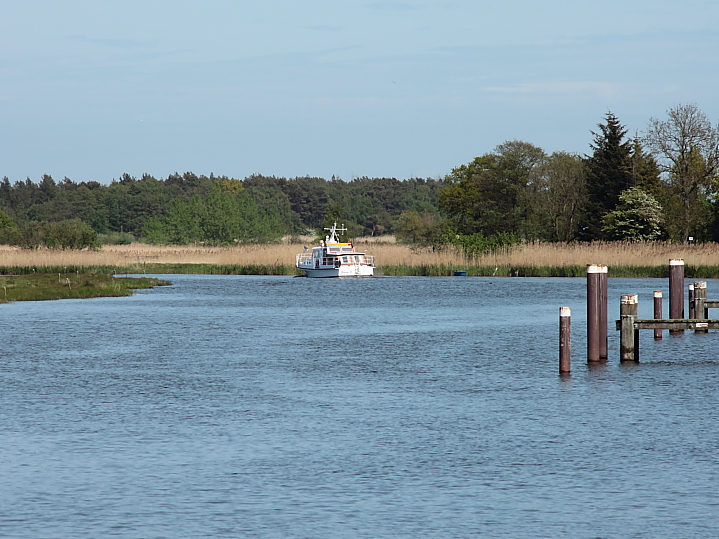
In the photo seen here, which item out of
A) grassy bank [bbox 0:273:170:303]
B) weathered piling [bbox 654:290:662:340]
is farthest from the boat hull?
weathered piling [bbox 654:290:662:340]

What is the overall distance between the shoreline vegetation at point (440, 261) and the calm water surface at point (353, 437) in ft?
93.7

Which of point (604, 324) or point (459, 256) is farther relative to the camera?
point (459, 256)

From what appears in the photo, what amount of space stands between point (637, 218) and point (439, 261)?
622 inches

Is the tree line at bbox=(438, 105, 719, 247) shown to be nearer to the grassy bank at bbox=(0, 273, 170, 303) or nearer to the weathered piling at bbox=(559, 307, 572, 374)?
the grassy bank at bbox=(0, 273, 170, 303)

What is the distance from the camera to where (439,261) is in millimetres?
65125

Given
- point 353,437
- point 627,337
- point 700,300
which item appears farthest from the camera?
point 700,300

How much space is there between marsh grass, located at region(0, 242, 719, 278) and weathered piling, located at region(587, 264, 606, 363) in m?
35.1

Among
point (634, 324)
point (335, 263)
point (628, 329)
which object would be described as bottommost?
point (628, 329)

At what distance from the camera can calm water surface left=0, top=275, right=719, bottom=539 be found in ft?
34.2

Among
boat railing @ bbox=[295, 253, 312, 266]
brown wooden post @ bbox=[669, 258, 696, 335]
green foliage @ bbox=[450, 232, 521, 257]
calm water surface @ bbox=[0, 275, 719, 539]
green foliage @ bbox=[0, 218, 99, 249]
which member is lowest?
calm water surface @ bbox=[0, 275, 719, 539]

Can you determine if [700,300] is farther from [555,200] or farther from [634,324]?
[555,200]

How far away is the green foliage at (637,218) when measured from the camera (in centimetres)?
7019

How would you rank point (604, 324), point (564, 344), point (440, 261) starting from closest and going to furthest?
point (564, 344) < point (604, 324) < point (440, 261)

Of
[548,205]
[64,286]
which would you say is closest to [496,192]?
[548,205]
